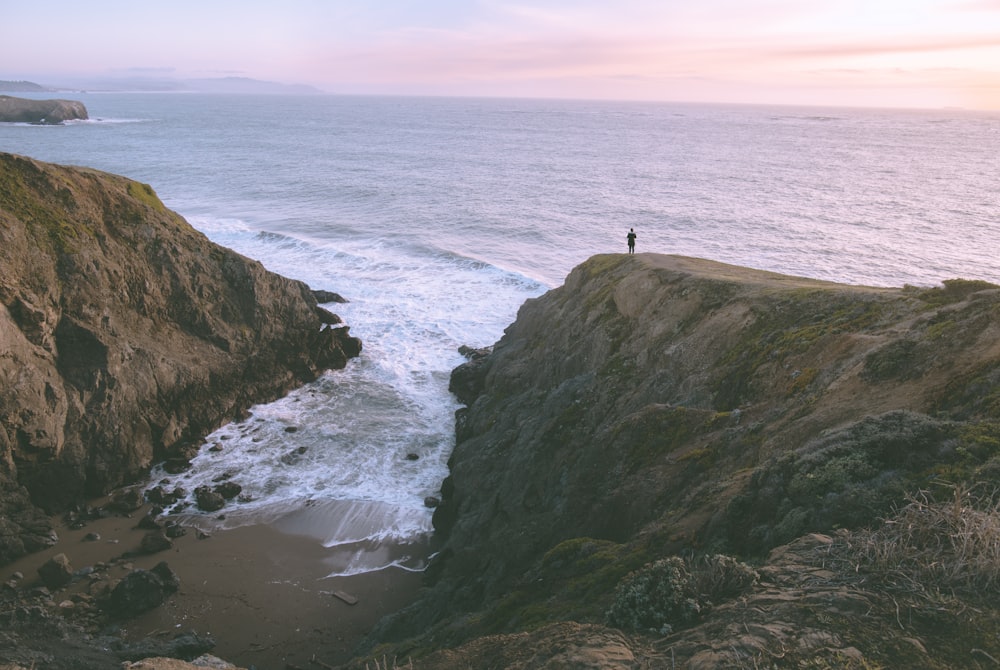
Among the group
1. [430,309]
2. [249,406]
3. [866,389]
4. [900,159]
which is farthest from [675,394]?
[900,159]

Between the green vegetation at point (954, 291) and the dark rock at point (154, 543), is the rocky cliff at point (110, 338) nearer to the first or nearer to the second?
the dark rock at point (154, 543)

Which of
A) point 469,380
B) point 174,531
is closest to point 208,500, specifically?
point 174,531

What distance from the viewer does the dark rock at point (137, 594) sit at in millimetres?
15969

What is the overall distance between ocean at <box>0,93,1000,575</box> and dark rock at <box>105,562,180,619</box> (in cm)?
366

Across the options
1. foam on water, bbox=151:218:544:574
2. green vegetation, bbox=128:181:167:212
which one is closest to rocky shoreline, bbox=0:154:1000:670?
green vegetation, bbox=128:181:167:212

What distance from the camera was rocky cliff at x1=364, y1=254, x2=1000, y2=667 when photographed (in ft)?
19.8

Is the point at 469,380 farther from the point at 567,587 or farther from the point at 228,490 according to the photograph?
the point at 567,587

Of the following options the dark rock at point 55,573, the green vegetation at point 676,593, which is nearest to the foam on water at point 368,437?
the dark rock at point 55,573

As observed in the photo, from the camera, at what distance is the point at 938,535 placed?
6160 mm

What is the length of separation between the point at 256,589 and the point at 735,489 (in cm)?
1405

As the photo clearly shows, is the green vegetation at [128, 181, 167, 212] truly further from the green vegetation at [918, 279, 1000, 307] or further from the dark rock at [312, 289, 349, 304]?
the green vegetation at [918, 279, 1000, 307]

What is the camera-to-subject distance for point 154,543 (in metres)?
18.6

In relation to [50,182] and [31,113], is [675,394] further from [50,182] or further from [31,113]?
[31,113]

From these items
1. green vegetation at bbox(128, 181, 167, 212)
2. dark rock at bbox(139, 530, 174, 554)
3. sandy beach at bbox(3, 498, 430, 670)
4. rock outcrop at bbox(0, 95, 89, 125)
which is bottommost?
sandy beach at bbox(3, 498, 430, 670)
